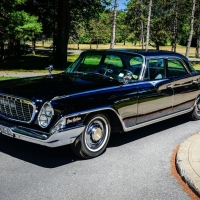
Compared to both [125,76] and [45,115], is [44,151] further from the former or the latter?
[125,76]

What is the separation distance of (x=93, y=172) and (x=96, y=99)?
1.05 meters

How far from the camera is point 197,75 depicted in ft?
22.2

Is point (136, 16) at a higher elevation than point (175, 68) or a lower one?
higher

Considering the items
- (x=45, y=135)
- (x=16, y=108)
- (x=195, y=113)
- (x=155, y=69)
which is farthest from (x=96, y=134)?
(x=195, y=113)

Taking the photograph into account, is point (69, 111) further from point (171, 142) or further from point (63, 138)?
point (171, 142)

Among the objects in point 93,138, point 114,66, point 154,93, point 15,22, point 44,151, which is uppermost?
point 15,22

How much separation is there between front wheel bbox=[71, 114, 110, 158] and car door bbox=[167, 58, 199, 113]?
1.86 metres

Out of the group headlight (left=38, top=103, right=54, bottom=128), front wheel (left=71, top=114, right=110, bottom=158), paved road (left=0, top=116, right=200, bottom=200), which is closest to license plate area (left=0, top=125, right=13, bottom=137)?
paved road (left=0, top=116, right=200, bottom=200)

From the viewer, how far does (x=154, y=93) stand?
552 cm

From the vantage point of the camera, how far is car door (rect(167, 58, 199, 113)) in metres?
6.10

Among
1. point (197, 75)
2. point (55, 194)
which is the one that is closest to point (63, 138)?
point (55, 194)

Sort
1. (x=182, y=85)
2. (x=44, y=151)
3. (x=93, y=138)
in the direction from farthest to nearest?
(x=182, y=85), (x=44, y=151), (x=93, y=138)

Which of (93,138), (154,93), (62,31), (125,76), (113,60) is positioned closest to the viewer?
(93,138)

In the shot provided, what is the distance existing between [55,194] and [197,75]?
447cm
